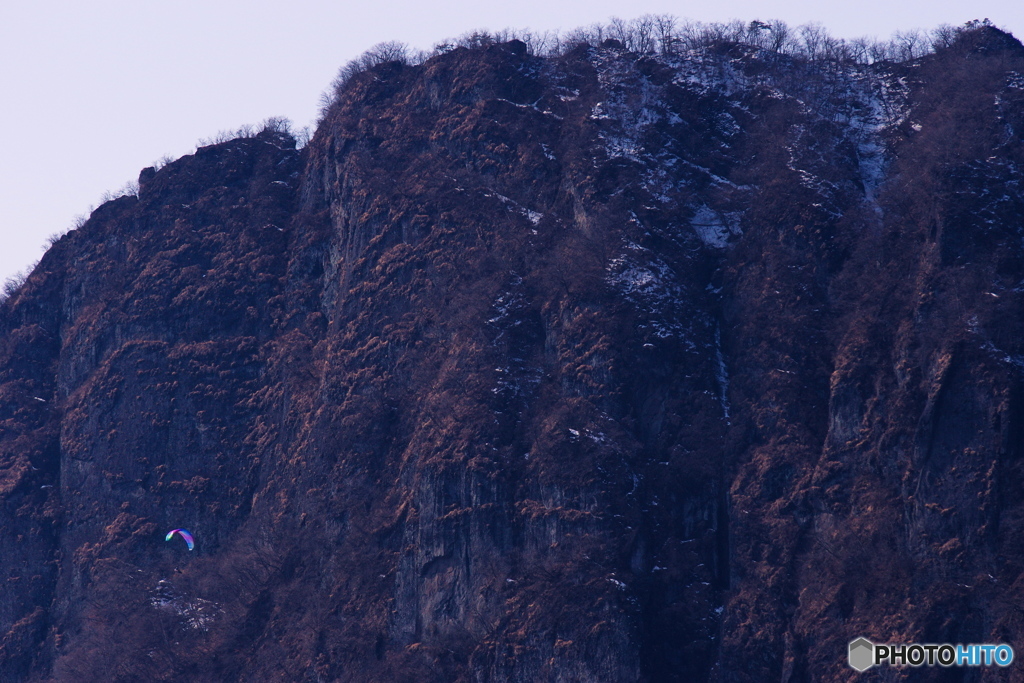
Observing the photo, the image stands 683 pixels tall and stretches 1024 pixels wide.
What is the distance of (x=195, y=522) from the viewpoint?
7900 centimetres

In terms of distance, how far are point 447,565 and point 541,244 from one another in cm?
2237

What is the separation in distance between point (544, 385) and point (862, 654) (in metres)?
23.6

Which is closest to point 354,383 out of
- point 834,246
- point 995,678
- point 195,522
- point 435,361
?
point 435,361

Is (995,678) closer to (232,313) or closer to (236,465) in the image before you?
(236,465)

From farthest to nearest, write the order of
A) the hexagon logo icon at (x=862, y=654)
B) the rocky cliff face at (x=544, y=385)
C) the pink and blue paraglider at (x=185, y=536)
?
the pink and blue paraglider at (x=185, y=536) < the rocky cliff face at (x=544, y=385) < the hexagon logo icon at (x=862, y=654)

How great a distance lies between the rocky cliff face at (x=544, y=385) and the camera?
62000 millimetres
